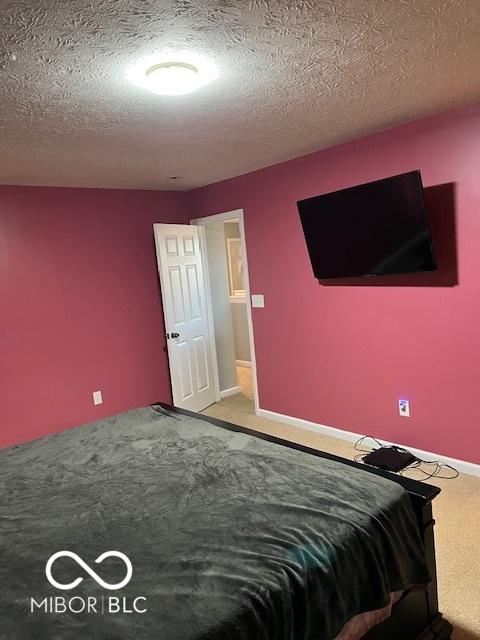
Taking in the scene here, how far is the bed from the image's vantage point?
1.22m

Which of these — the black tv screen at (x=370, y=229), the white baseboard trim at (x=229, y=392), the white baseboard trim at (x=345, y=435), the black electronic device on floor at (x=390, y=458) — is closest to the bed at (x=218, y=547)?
the black electronic device on floor at (x=390, y=458)

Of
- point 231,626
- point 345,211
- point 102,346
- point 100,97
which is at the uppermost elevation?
point 100,97

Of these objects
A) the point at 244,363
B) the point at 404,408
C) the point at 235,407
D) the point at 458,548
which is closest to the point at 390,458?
the point at 404,408

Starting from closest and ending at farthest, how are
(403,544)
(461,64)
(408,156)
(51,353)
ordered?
(403,544)
(461,64)
(408,156)
(51,353)

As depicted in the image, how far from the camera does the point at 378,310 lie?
345 centimetres

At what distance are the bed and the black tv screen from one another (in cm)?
159

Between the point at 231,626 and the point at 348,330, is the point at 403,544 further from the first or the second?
the point at 348,330

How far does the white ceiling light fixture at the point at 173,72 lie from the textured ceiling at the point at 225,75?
2.1 inches

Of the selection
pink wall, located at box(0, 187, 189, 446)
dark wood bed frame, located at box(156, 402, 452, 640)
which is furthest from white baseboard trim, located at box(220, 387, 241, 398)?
dark wood bed frame, located at box(156, 402, 452, 640)

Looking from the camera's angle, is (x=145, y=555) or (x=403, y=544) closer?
(x=145, y=555)

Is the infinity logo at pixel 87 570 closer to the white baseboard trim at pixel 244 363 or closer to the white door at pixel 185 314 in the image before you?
the white door at pixel 185 314

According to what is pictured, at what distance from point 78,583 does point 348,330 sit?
9.10 ft

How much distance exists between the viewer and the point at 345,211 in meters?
3.29

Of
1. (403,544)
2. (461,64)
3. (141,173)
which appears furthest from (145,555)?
(141,173)
